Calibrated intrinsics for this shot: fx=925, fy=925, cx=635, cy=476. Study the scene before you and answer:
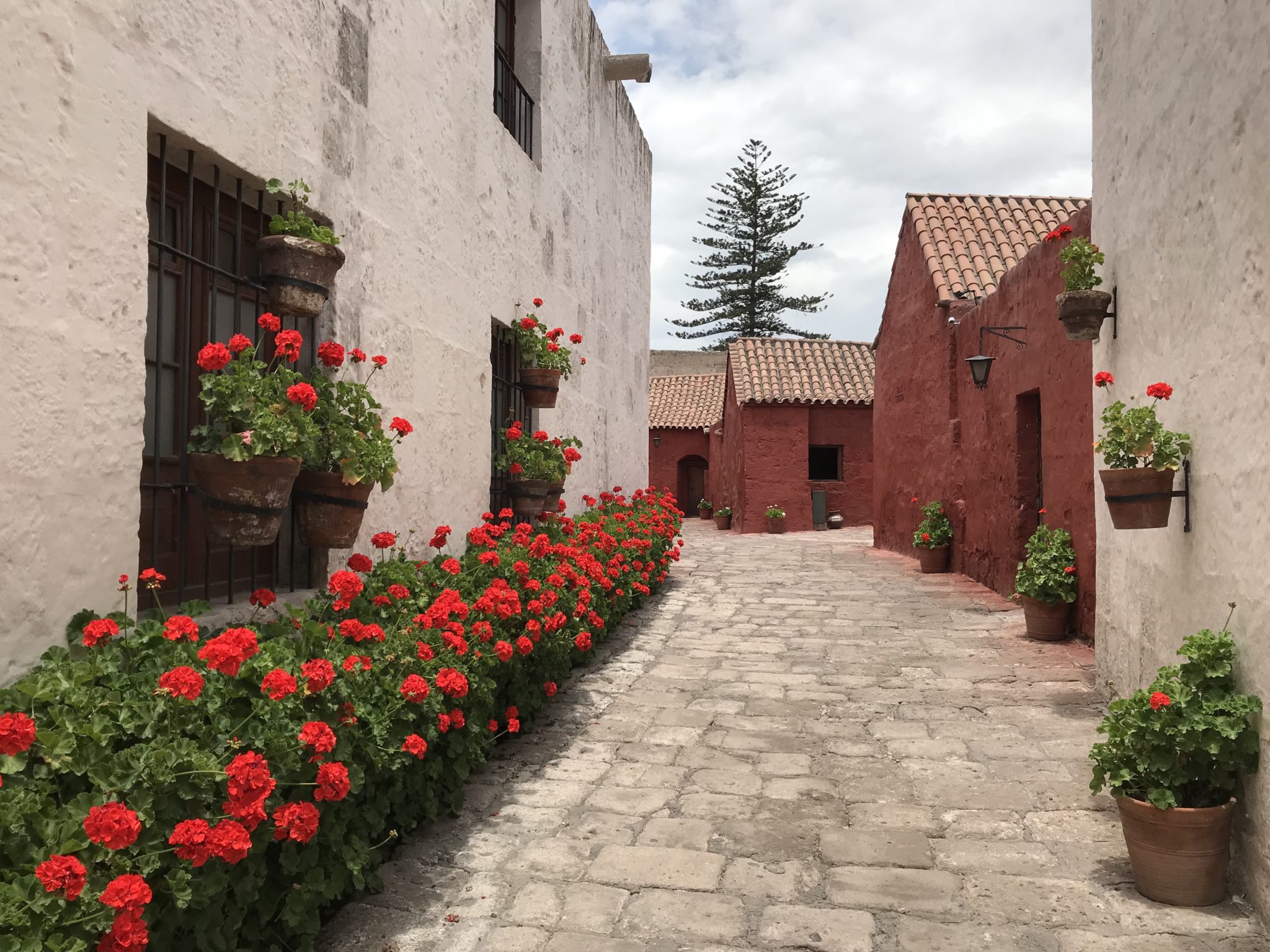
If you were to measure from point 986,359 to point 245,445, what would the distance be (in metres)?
8.71

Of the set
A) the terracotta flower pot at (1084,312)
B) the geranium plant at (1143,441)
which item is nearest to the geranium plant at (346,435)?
the geranium plant at (1143,441)

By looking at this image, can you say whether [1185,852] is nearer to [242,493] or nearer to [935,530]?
[242,493]

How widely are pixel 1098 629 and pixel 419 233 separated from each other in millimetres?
4957

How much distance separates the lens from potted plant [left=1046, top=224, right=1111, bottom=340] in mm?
5363

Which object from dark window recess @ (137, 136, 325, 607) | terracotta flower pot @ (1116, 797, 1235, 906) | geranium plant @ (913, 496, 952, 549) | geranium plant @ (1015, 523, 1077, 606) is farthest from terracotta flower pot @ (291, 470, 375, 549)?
geranium plant @ (913, 496, 952, 549)

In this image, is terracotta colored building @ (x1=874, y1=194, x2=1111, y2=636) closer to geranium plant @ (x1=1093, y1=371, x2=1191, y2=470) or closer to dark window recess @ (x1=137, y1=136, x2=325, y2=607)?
geranium plant @ (x1=1093, y1=371, x2=1191, y2=470)

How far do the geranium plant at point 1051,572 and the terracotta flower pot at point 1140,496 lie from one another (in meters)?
3.56

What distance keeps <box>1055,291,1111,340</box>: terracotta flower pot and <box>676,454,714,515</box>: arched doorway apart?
25.0 metres

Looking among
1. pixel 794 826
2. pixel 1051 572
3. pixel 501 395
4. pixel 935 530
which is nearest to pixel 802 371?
Answer: pixel 935 530

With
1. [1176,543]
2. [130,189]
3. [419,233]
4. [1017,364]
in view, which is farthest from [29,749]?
[1017,364]

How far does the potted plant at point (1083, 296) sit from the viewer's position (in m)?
5.36

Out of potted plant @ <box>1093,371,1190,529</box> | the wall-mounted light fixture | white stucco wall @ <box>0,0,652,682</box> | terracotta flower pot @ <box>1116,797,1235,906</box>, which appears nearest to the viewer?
white stucco wall @ <box>0,0,652,682</box>

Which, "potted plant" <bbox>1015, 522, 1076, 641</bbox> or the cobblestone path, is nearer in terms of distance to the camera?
the cobblestone path

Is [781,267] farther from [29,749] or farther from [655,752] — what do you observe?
[29,749]
